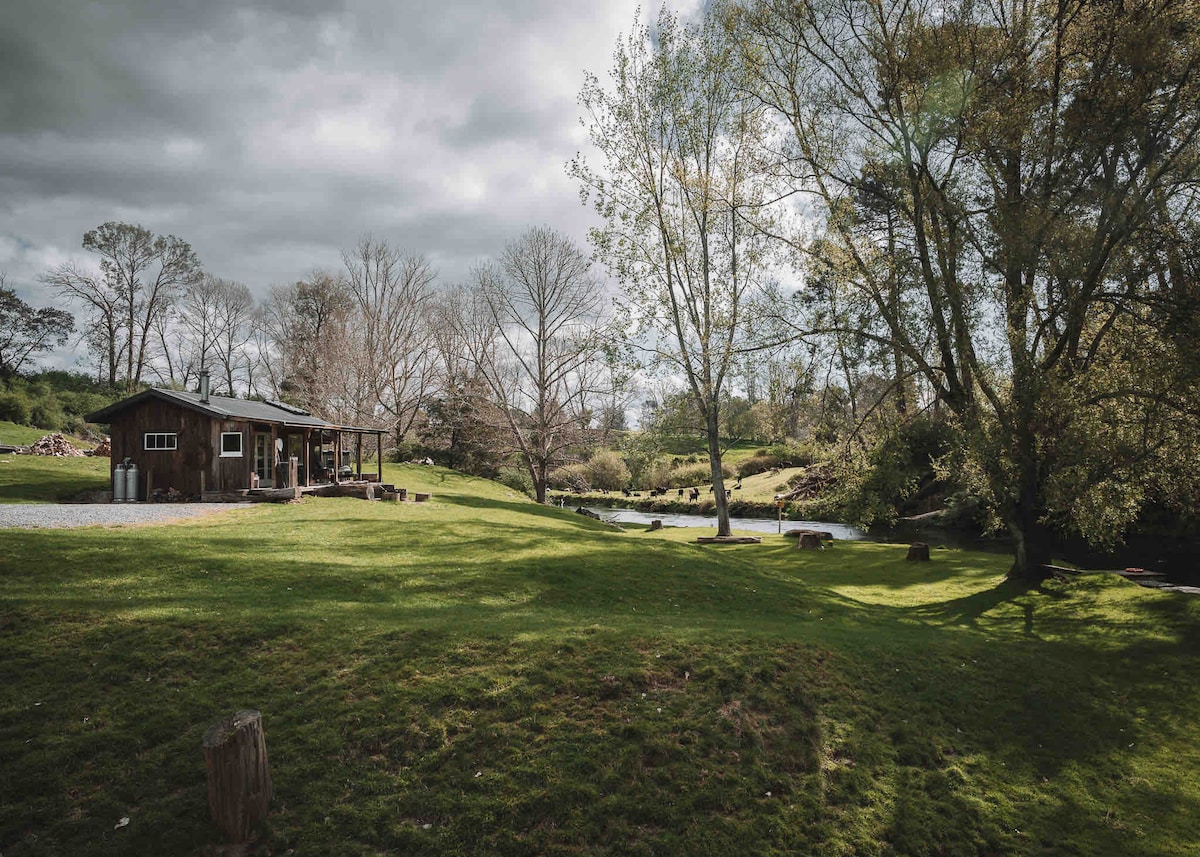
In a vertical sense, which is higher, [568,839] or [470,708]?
[470,708]

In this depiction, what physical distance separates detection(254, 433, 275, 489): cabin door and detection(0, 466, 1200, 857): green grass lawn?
53.7 feet

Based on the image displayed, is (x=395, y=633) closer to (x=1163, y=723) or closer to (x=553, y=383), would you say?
(x=1163, y=723)

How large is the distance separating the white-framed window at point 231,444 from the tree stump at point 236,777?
2178cm

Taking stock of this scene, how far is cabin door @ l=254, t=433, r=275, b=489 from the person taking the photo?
2711 cm

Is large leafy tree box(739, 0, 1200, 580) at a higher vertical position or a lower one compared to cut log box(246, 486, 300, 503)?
higher

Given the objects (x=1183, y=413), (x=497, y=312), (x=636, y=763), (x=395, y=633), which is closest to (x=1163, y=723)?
(x=1183, y=413)

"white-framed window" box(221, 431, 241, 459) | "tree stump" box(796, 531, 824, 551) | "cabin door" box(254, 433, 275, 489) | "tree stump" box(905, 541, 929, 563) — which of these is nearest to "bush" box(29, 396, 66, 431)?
"cabin door" box(254, 433, 275, 489)

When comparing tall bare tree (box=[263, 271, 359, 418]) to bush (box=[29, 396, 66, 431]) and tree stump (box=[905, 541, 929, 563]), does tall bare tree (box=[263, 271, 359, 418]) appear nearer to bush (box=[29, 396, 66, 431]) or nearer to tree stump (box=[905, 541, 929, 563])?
bush (box=[29, 396, 66, 431])

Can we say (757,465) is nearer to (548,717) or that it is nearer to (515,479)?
(515,479)

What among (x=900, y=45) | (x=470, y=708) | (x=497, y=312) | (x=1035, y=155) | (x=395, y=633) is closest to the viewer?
(x=470, y=708)

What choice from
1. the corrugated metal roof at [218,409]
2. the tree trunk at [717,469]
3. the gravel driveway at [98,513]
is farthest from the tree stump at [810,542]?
the corrugated metal roof at [218,409]

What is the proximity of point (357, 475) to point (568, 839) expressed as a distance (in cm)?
3017

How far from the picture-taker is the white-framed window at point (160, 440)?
908 inches

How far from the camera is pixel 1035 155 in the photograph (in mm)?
14195
